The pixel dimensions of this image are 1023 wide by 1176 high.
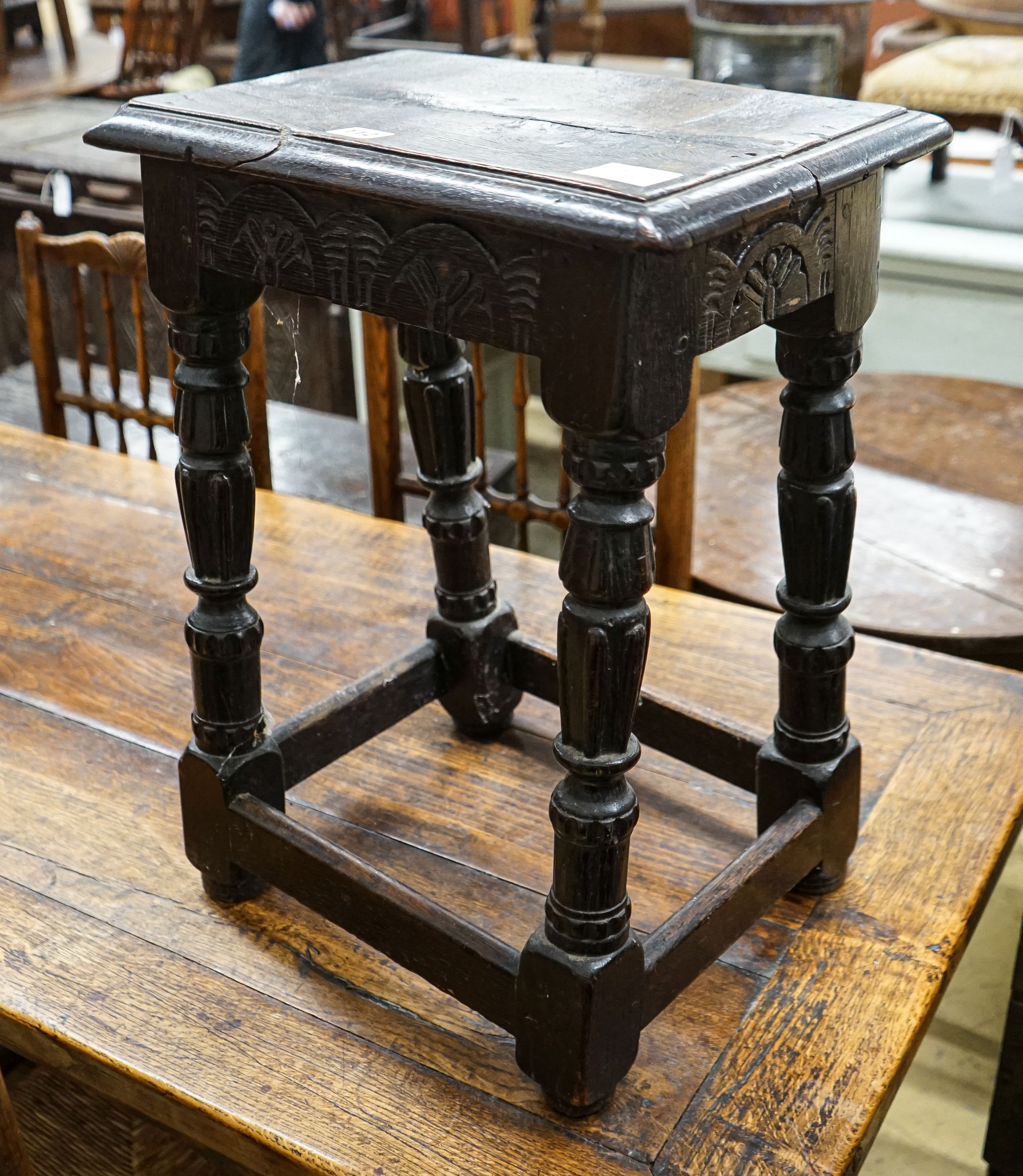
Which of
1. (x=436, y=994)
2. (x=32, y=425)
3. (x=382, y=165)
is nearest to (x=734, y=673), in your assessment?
(x=436, y=994)

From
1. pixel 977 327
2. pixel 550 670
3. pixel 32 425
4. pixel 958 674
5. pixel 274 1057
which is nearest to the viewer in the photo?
pixel 274 1057

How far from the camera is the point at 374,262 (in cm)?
85

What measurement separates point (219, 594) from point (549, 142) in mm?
426

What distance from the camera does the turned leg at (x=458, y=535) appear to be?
1.21 metres

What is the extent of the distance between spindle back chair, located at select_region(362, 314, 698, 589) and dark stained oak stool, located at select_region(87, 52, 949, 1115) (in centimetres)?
42

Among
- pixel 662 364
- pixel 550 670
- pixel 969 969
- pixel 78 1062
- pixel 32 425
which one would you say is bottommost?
pixel 969 969

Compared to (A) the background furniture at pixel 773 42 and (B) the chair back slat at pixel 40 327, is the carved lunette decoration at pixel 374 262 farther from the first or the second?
(A) the background furniture at pixel 773 42

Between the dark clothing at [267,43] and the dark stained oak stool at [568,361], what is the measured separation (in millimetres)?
3222

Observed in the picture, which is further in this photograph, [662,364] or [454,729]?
[454,729]

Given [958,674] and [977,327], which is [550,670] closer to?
[958,674]

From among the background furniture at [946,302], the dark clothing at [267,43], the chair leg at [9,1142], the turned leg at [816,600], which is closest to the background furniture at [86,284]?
the dark clothing at [267,43]

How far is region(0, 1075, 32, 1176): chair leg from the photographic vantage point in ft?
2.35

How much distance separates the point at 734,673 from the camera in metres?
1.47

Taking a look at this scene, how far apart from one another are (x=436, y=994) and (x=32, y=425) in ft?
6.73
